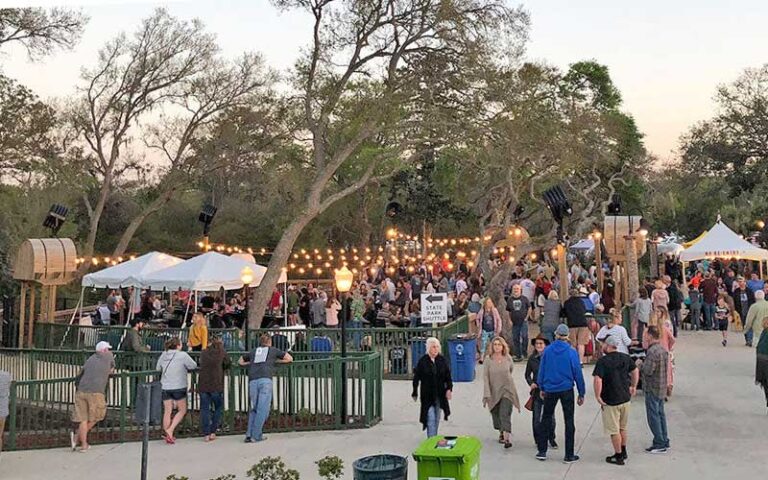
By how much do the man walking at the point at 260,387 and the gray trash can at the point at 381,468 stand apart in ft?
12.0

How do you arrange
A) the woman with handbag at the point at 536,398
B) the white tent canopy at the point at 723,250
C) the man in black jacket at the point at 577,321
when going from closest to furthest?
the woman with handbag at the point at 536,398, the man in black jacket at the point at 577,321, the white tent canopy at the point at 723,250

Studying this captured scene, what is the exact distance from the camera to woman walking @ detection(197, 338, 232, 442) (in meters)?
9.12

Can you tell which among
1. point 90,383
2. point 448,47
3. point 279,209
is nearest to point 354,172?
point 279,209

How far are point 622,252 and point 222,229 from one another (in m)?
29.9

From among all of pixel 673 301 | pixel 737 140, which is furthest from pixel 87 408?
pixel 737 140

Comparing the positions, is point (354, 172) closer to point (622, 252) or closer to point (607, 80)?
point (607, 80)

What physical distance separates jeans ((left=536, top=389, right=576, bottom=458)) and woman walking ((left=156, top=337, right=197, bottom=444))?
4.56 metres

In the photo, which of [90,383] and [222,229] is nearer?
[90,383]

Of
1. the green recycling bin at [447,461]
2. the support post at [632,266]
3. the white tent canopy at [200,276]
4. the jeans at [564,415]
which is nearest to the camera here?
the green recycling bin at [447,461]

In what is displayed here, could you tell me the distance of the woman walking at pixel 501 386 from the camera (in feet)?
27.2

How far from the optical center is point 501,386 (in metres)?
8.30

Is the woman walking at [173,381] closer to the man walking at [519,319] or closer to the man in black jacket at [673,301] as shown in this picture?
the man walking at [519,319]

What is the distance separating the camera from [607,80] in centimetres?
3250

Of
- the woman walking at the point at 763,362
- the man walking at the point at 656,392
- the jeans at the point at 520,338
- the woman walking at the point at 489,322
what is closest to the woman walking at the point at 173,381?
the man walking at the point at 656,392
